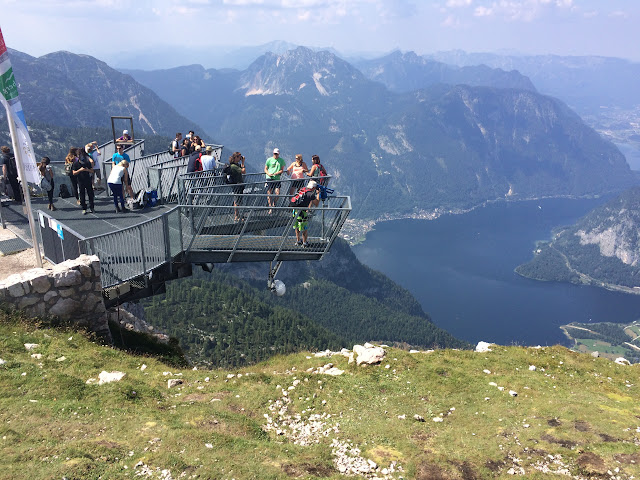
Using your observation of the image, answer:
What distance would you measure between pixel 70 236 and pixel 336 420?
9642 millimetres

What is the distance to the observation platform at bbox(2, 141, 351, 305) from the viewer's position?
47.3 feet

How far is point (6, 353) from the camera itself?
1100 cm

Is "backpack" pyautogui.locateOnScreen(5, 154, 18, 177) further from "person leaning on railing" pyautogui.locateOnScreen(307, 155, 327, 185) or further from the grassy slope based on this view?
"person leaning on railing" pyautogui.locateOnScreen(307, 155, 327, 185)

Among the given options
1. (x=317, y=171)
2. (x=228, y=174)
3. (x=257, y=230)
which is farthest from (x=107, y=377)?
(x=317, y=171)

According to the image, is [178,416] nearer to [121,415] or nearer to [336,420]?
[121,415]

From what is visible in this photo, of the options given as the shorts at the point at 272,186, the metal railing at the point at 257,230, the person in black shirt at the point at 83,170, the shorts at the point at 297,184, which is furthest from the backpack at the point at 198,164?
the shorts at the point at 297,184

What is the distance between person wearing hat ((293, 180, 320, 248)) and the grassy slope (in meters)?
4.82

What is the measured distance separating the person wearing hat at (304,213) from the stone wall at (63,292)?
685 cm

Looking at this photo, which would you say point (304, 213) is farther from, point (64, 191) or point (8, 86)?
point (64, 191)

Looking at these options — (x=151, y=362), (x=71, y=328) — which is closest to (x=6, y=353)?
(x=71, y=328)

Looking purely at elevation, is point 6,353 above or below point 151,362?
above

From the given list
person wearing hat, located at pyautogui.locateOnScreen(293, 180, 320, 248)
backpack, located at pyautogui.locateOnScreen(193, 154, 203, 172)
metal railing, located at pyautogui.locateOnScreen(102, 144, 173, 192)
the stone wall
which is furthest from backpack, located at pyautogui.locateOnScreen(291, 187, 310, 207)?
metal railing, located at pyautogui.locateOnScreen(102, 144, 173, 192)

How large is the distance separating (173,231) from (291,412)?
805 cm

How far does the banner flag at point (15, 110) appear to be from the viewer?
1327 centimetres
